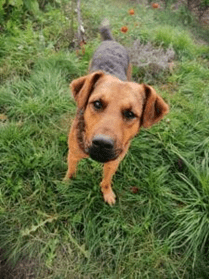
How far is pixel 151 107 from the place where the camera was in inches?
92.9

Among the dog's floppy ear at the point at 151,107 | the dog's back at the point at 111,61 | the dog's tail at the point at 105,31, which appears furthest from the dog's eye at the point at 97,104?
the dog's tail at the point at 105,31

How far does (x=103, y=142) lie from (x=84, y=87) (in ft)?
2.52

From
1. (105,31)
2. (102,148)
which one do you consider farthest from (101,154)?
(105,31)

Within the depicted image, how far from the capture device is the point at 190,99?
4473 mm

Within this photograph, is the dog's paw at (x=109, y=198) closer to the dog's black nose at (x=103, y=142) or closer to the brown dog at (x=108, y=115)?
the brown dog at (x=108, y=115)

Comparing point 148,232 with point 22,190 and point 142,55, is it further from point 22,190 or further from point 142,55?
point 142,55

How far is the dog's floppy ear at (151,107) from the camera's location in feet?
7.72

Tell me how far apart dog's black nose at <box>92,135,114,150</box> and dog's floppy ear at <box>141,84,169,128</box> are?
28.2 inches

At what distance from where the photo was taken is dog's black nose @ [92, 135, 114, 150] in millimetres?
1792

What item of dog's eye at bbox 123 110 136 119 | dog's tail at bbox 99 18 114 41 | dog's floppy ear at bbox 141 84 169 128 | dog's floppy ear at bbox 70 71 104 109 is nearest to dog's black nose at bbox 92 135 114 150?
dog's eye at bbox 123 110 136 119

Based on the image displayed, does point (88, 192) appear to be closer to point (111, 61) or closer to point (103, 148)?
point (103, 148)

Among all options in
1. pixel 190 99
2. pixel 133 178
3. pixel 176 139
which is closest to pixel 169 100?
pixel 190 99

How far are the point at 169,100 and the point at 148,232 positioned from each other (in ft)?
7.96

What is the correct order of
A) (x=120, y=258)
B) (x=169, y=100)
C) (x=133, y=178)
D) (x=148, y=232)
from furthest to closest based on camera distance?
(x=169, y=100), (x=133, y=178), (x=148, y=232), (x=120, y=258)
